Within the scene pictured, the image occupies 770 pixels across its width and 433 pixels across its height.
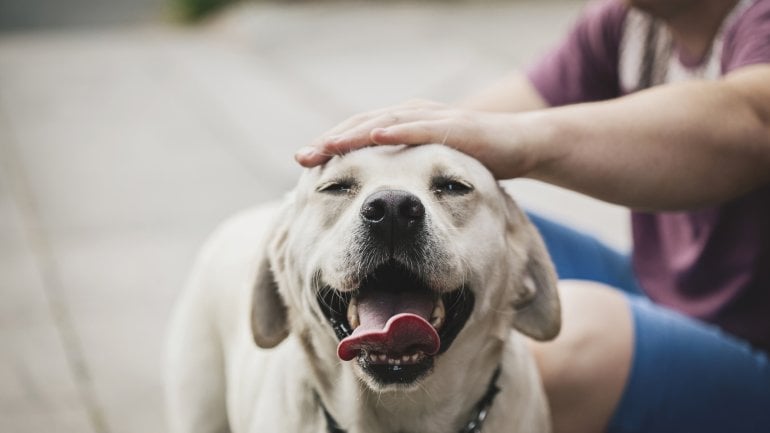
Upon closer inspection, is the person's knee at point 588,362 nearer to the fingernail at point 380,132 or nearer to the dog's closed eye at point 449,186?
the dog's closed eye at point 449,186

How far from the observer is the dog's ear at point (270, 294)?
2438 millimetres

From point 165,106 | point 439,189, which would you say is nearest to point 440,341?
point 439,189

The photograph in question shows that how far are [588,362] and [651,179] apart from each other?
642 millimetres

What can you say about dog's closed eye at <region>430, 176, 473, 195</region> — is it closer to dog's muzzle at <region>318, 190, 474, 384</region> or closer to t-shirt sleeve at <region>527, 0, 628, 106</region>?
dog's muzzle at <region>318, 190, 474, 384</region>

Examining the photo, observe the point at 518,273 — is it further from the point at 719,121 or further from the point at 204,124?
the point at 204,124

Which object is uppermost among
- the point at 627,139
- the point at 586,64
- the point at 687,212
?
the point at 627,139

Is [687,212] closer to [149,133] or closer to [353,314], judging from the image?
[353,314]

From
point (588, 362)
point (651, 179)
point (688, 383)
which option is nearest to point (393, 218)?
point (651, 179)

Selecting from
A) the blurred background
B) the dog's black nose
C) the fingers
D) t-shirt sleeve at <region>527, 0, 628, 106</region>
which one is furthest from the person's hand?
the blurred background

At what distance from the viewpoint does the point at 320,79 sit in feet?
25.5

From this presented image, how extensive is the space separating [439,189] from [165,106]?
562 cm

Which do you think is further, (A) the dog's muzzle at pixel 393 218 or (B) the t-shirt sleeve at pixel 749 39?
(B) the t-shirt sleeve at pixel 749 39

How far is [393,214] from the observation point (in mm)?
2023

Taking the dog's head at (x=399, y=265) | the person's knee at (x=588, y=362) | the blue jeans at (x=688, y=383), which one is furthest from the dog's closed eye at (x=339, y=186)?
the blue jeans at (x=688, y=383)
